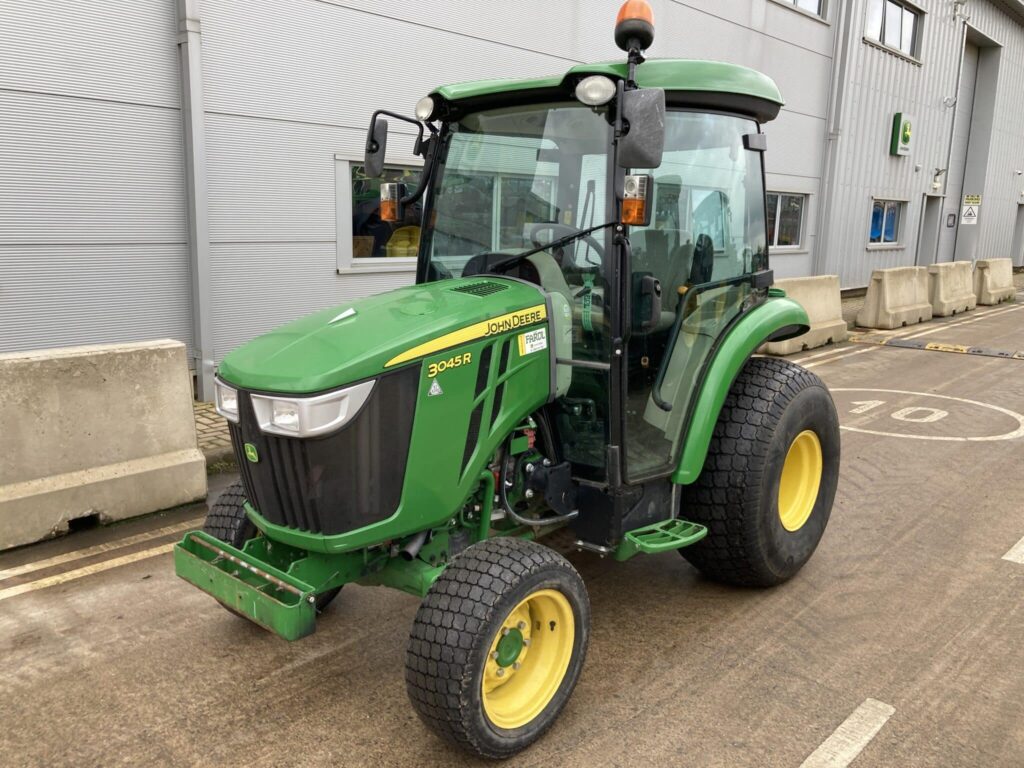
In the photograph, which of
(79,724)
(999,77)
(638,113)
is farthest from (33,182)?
(999,77)

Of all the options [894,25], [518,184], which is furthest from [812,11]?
[518,184]

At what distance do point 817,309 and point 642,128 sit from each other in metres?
9.96

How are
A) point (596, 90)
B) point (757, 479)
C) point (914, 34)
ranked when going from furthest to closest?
point (914, 34), point (757, 479), point (596, 90)

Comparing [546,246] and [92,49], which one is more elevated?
[92,49]

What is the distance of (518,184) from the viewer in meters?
3.68

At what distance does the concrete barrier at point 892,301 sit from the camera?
546 inches

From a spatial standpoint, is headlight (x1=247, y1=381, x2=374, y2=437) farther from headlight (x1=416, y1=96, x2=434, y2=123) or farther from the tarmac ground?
headlight (x1=416, y1=96, x2=434, y2=123)

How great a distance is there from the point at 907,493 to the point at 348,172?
5964 millimetres

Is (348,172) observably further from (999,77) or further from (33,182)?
(999,77)

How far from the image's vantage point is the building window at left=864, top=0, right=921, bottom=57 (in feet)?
55.5

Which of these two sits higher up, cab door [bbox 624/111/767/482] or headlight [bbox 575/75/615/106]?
headlight [bbox 575/75/615/106]

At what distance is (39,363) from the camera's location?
4684mm

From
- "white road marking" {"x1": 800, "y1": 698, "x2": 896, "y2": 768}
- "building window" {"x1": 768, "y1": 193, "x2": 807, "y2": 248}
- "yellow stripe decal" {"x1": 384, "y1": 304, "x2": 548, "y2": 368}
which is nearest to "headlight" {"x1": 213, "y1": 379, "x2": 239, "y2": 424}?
"yellow stripe decal" {"x1": 384, "y1": 304, "x2": 548, "y2": 368}

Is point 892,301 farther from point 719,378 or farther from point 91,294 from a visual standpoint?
point 91,294
